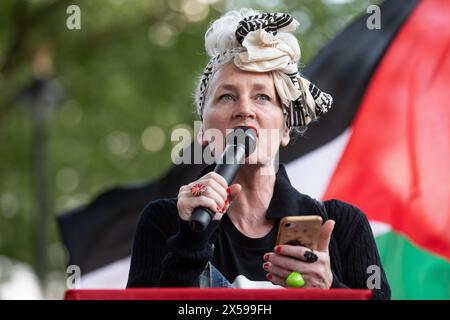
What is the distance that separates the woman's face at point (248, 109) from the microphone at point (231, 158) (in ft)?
0.29

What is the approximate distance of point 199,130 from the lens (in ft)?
12.8

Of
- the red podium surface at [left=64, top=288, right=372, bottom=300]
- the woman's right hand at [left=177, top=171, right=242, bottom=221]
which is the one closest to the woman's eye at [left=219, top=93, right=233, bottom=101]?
the woman's right hand at [left=177, top=171, right=242, bottom=221]

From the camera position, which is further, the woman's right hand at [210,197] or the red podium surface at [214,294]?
the woman's right hand at [210,197]

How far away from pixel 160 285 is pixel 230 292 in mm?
745

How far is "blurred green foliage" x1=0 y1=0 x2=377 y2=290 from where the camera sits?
13586 mm

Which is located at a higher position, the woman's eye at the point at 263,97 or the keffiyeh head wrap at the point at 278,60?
the keffiyeh head wrap at the point at 278,60

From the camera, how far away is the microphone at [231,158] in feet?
10.1

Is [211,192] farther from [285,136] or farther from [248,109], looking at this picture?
[285,136]

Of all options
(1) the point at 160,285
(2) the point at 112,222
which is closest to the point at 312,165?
(2) the point at 112,222

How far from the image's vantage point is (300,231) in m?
3.30

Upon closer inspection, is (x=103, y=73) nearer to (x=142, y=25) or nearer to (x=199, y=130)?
(x=142, y=25)

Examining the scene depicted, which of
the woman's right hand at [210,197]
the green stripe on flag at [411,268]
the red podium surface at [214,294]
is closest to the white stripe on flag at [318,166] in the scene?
the green stripe on flag at [411,268]

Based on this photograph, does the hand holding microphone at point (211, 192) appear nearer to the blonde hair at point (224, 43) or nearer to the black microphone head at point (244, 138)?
the black microphone head at point (244, 138)

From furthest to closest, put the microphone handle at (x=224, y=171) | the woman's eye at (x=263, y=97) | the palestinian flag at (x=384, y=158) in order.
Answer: the palestinian flag at (x=384, y=158) → the woman's eye at (x=263, y=97) → the microphone handle at (x=224, y=171)
